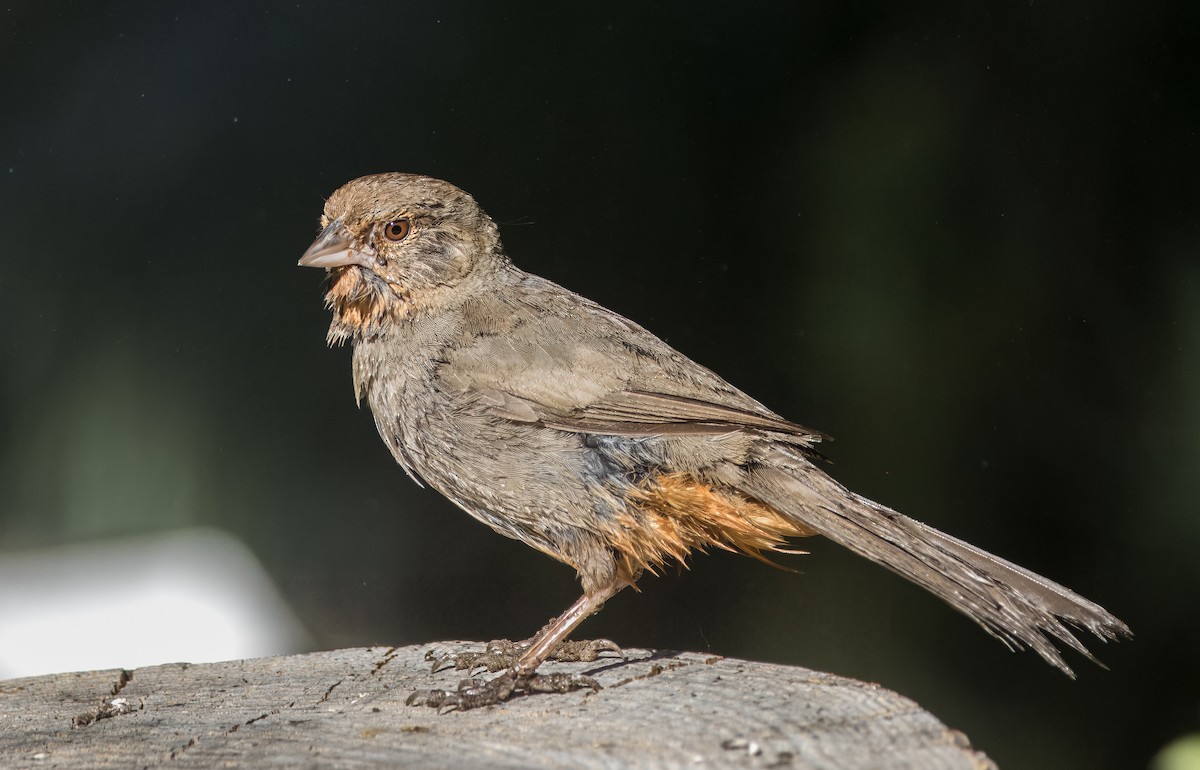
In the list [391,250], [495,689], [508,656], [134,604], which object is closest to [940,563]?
[495,689]

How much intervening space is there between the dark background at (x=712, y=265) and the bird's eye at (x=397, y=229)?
1.60 meters

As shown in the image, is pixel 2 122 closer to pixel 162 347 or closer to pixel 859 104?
pixel 162 347

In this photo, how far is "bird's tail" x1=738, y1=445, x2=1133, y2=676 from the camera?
2852 mm

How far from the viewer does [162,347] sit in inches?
201

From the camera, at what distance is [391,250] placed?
3.62m

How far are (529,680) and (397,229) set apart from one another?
4.66 ft

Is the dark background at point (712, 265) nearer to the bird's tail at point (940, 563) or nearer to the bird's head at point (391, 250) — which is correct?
the bird's head at point (391, 250)

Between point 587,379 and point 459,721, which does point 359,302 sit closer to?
point 587,379

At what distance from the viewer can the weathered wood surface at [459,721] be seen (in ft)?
7.68

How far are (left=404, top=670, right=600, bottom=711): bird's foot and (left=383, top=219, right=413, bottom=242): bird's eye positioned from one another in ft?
4.42

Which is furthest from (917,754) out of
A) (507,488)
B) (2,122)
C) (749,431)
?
(2,122)

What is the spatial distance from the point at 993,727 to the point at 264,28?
4.45m

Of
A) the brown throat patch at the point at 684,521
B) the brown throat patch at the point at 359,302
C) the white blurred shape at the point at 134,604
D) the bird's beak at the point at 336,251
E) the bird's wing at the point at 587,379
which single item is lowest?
the white blurred shape at the point at 134,604

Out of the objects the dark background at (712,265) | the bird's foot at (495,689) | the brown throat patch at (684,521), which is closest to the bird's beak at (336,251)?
the brown throat patch at (684,521)
